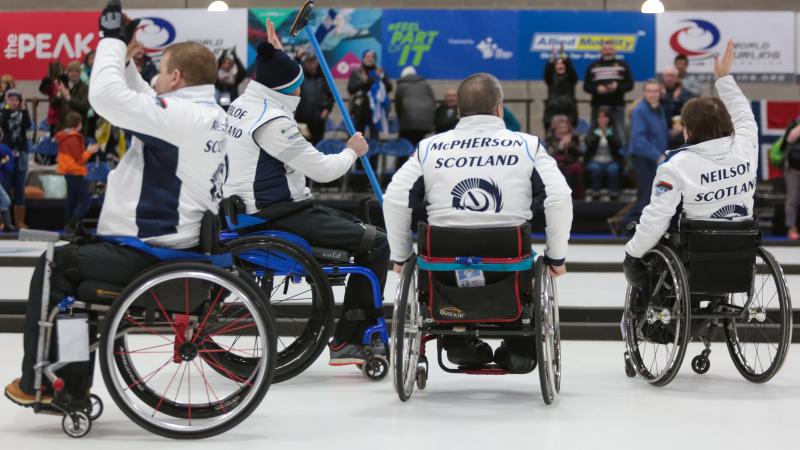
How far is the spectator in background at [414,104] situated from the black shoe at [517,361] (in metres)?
7.89

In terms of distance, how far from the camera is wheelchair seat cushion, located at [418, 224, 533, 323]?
4.11m

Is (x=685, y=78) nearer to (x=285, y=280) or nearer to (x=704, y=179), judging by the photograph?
(x=704, y=179)

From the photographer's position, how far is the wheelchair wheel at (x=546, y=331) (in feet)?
13.3

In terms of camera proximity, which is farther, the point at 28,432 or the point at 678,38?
the point at 678,38

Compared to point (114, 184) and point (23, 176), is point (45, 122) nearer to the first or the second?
point (23, 176)

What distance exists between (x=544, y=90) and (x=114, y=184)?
11.0 metres

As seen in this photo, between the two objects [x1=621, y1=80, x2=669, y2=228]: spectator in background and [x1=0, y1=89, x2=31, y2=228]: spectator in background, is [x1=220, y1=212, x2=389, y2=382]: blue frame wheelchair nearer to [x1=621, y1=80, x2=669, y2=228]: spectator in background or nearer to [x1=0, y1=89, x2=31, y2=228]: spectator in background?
[x1=621, y1=80, x2=669, y2=228]: spectator in background

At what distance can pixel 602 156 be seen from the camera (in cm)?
1221

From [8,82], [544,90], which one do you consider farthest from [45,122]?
[544,90]

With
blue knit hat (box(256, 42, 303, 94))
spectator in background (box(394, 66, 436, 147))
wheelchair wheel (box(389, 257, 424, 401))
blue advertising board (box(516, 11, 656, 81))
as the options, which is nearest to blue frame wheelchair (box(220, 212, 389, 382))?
wheelchair wheel (box(389, 257, 424, 401))

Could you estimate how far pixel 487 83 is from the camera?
4.38 meters

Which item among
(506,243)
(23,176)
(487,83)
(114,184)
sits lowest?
(23,176)

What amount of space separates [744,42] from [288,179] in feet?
29.8

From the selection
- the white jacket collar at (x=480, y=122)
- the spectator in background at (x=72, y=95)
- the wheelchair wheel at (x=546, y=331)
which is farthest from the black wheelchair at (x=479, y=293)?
the spectator in background at (x=72, y=95)
